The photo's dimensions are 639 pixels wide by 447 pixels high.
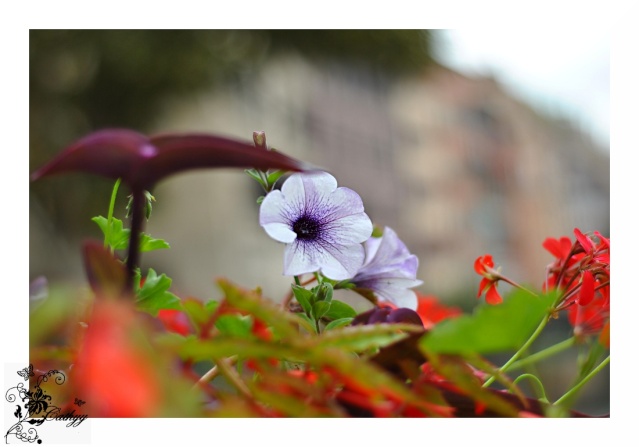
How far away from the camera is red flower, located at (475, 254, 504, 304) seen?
11.5 inches

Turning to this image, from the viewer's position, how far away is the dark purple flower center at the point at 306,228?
0.22 metres

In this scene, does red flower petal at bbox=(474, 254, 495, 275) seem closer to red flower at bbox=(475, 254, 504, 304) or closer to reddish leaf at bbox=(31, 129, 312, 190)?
red flower at bbox=(475, 254, 504, 304)

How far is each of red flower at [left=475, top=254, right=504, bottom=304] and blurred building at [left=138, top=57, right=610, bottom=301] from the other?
4.54 metres

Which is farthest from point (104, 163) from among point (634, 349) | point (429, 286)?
point (429, 286)

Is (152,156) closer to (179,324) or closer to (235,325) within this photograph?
(235,325)

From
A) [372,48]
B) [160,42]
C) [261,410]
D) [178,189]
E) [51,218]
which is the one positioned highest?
[372,48]

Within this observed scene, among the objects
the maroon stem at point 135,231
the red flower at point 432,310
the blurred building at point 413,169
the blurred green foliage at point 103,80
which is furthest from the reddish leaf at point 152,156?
the blurred building at point 413,169

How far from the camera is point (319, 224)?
22cm

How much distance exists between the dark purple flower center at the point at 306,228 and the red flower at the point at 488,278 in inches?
3.9

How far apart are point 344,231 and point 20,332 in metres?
0.12

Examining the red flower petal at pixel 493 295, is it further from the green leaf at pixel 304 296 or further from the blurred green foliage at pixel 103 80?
the blurred green foliage at pixel 103 80

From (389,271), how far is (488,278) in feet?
0.20

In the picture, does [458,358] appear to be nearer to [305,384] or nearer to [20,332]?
[305,384]

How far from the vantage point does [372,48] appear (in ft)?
18.1
